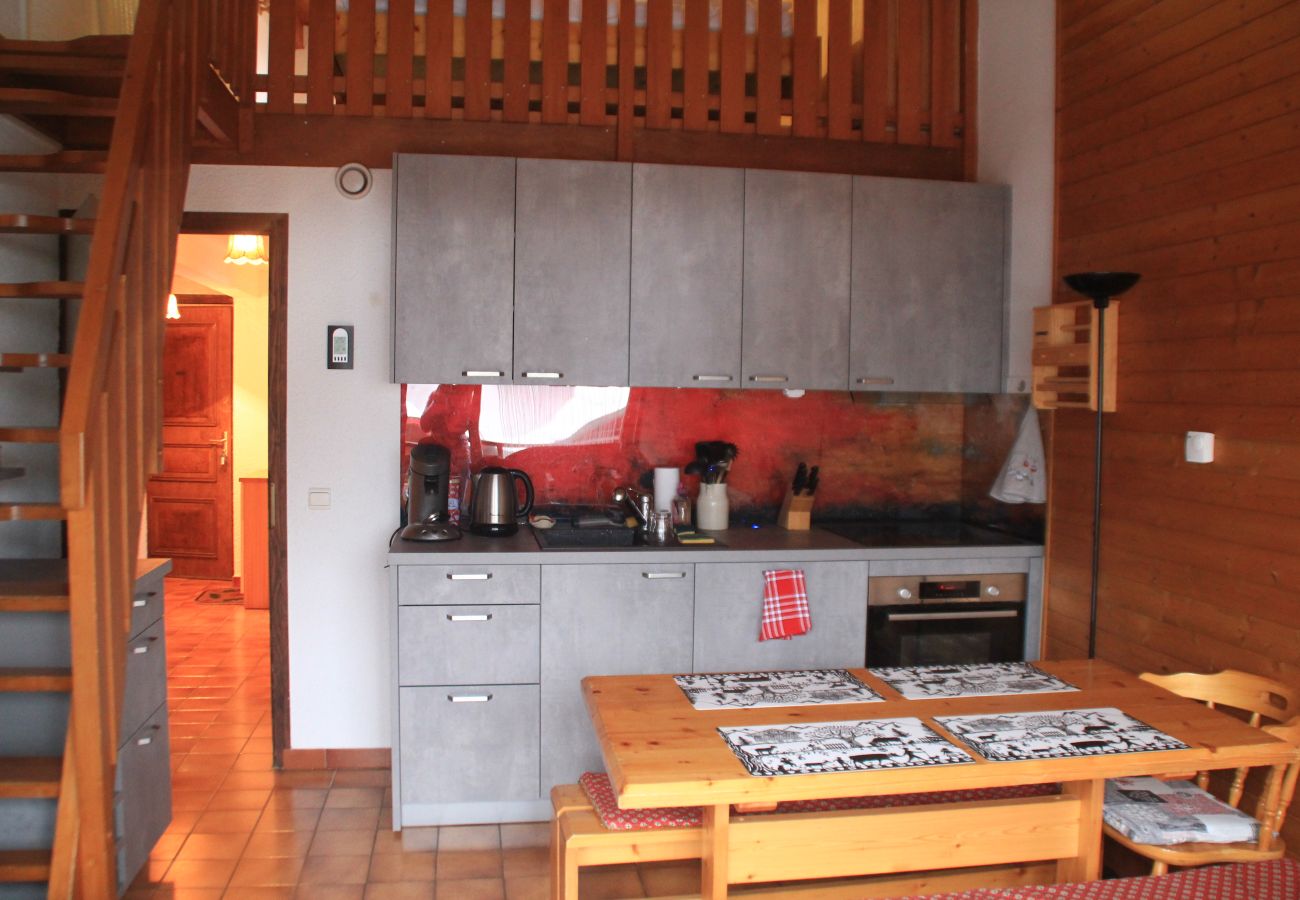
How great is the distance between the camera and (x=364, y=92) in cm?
365

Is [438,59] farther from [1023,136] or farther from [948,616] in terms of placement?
[948,616]

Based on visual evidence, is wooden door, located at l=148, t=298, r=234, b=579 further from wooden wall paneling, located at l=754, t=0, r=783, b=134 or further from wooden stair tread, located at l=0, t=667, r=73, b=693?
wooden stair tread, located at l=0, t=667, r=73, b=693

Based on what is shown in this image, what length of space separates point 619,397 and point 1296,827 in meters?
2.51

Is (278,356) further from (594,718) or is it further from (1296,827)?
(1296,827)

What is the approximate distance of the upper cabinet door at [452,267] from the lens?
3398mm

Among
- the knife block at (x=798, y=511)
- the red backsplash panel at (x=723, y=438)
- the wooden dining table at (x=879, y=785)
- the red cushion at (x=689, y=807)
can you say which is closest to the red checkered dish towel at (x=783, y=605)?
the knife block at (x=798, y=511)

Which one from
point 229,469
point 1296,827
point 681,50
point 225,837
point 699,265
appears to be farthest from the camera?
point 229,469

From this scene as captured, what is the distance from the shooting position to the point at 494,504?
11.7 feet

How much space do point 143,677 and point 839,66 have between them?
10.5 feet

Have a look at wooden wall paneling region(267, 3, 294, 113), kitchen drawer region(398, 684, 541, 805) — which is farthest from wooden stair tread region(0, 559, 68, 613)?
wooden wall paneling region(267, 3, 294, 113)

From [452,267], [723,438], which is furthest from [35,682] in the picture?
[723,438]

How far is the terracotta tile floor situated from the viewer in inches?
116

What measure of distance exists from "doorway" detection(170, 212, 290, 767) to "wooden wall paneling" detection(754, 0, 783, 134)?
1818mm

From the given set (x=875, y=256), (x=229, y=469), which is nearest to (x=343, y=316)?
(x=875, y=256)
